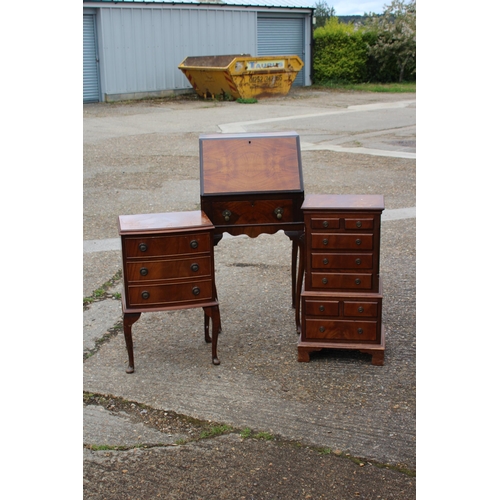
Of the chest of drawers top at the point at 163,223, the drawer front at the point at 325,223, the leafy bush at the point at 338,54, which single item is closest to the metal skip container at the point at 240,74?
the leafy bush at the point at 338,54

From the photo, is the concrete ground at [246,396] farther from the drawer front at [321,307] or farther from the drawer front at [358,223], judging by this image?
the drawer front at [358,223]

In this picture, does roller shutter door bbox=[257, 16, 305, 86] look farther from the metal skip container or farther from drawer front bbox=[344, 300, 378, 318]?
drawer front bbox=[344, 300, 378, 318]

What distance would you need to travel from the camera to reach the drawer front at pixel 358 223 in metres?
3.97

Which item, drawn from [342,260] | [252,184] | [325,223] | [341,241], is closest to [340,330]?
[342,260]

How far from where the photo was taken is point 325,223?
13.2 ft

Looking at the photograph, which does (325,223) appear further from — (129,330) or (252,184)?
(129,330)

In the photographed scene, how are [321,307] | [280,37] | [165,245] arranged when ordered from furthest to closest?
[280,37], [321,307], [165,245]

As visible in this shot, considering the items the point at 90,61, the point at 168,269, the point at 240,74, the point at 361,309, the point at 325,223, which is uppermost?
the point at 90,61

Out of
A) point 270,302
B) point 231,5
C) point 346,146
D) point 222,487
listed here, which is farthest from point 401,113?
point 222,487

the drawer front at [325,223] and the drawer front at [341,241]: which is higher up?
the drawer front at [325,223]

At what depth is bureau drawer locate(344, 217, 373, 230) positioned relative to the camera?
3.97 metres

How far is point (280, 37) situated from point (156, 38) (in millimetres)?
5502

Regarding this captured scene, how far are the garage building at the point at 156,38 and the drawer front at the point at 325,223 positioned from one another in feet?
53.7

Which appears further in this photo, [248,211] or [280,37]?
[280,37]
